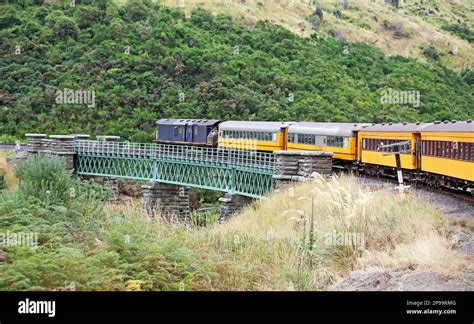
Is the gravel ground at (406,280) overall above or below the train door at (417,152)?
below

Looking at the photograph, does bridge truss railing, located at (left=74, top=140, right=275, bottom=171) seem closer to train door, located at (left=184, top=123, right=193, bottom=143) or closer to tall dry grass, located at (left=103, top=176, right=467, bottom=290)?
train door, located at (left=184, top=123, right=193, bottom=143)

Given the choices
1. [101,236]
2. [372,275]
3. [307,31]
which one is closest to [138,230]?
[101,236]

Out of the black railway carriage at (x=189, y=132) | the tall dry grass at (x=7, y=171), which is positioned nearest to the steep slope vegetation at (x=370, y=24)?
the black railway carriage at (x=189, y=132)

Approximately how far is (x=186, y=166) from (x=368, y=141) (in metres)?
13.5

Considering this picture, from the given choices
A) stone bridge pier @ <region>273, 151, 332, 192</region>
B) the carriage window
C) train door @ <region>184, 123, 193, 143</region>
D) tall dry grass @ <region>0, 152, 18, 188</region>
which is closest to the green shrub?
stone bridge pier @ <region>273, 151, 332, 192</region>

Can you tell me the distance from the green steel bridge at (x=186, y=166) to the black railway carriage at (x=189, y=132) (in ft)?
3.76

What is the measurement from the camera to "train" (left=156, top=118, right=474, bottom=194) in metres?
23.0

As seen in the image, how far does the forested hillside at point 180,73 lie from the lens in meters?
66.8

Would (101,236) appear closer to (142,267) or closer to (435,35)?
(142,267)

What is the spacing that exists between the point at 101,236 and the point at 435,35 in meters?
91.3

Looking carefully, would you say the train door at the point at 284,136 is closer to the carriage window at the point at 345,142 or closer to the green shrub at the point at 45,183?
the carriage window at the point at 345,142

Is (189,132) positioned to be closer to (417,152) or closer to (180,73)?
(417,152)

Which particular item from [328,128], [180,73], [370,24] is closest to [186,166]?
[328,128]
